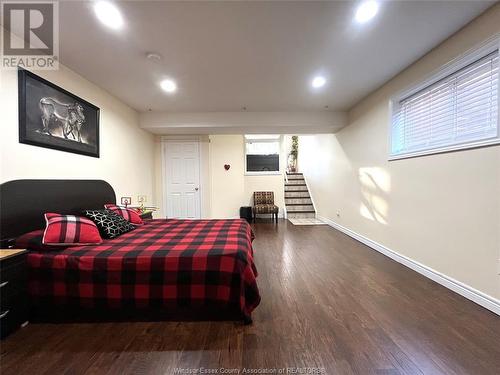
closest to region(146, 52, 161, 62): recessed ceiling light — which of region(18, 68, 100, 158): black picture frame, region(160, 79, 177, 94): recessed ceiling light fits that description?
region(160, 79, 177, 94): recessed ceiling light

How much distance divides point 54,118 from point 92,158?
2.32ft

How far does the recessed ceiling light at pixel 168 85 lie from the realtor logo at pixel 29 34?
1.11 metres

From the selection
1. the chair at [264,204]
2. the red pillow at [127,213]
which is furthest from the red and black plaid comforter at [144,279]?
the chair at [264,204]

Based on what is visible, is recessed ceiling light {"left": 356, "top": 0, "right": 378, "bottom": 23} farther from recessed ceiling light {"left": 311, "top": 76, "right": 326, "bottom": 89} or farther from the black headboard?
the black headboard

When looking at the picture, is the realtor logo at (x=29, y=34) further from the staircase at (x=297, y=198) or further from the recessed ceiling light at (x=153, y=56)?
the staircase at (x=297, y=198)

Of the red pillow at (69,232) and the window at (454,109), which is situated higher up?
the window at (454,109)

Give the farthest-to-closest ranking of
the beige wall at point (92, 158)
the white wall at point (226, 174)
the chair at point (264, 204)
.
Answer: the chair at point (264, 204)
the white wall at point (226, 174)
the beige wall at point (92, 158)

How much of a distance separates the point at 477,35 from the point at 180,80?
312 centimetres

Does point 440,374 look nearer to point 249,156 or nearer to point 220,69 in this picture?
point 220,69

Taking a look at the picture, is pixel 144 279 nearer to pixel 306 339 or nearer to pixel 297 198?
pixel 306 339

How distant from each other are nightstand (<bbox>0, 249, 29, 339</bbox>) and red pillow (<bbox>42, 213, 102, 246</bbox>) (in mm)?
187

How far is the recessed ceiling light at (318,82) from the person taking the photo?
291cm

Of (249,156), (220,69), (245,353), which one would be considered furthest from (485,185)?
(249,156)

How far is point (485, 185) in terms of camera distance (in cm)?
186
